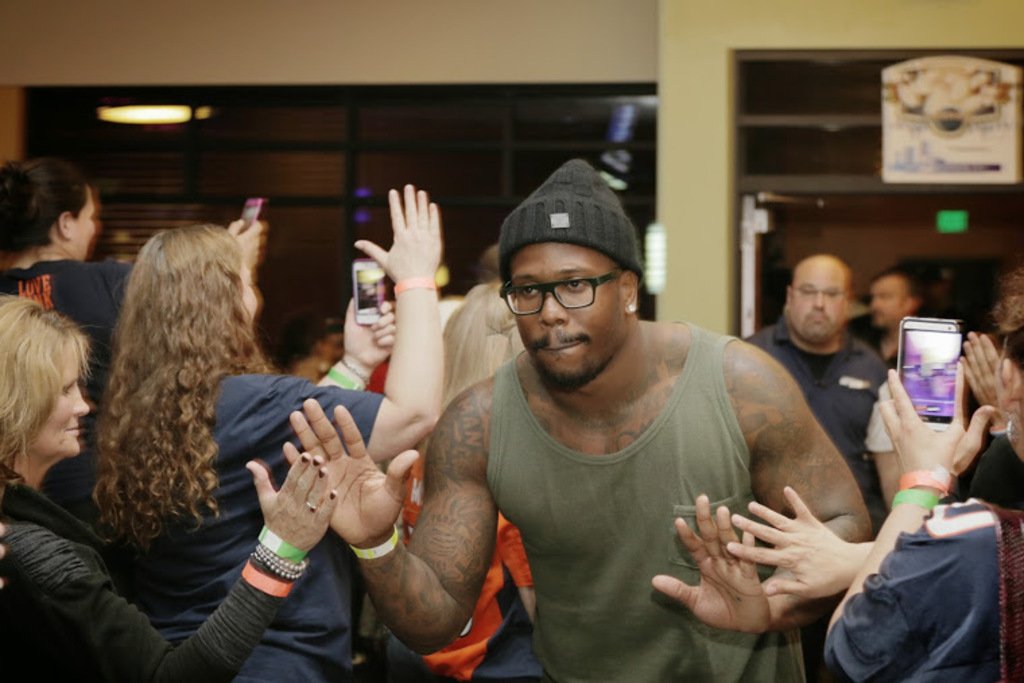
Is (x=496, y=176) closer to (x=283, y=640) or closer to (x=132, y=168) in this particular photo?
(x=132, y=168)

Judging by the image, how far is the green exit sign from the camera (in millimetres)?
7480

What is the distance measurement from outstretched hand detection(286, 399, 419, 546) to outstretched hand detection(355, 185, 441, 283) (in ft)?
2.37

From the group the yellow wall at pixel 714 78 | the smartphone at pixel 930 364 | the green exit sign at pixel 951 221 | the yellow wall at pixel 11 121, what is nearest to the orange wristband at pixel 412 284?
the smartphone at pixel 930 364

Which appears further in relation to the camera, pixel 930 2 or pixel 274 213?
pixel 274 213

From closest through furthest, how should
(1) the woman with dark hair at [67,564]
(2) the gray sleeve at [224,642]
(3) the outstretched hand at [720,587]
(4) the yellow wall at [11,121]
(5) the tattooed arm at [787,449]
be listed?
(1) the woman with dark hair at [67,564]
(2) the gray sleeve at [224,642]
(3) the outstretched hand at [720,587]
(5) the tattooed arm at [787,449]
(4) the yellow wall at [11,121]

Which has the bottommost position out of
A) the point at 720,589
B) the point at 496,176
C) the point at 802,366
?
the point at 720,589

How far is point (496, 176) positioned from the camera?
8.60 metres

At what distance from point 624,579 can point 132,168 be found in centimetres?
672

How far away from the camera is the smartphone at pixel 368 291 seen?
3.99 metres

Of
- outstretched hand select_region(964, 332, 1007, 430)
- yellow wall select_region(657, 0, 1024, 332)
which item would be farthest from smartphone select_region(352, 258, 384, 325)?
yellow wall select_region(657, 0, 1024, 332)

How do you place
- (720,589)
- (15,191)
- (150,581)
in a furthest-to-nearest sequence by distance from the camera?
(15,191)
(150,581)
(720,589)

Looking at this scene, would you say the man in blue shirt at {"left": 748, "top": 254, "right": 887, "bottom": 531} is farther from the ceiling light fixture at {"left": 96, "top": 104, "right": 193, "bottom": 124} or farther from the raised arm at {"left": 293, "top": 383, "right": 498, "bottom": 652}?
the ceiling light fixture at {"left": 96, "top": 104, "right": 193, "bottom": 124}

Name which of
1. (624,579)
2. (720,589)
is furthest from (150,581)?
(720,589)

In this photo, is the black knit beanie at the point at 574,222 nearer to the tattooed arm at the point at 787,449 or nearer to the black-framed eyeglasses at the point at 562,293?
the black-framed eyeglasses at the point at 562,293
